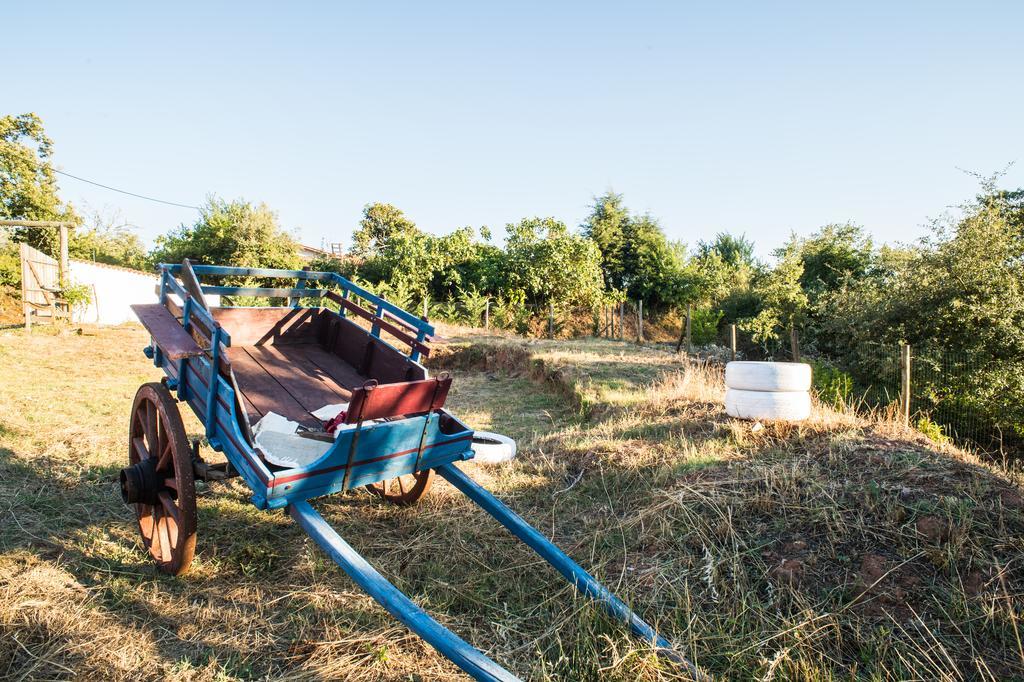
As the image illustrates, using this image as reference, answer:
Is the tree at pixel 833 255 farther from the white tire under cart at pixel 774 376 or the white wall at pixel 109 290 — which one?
the white wall at pixel 109 290

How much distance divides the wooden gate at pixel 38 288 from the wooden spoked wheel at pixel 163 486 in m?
11.5

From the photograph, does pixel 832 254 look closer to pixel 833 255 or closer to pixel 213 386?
pixel 833 255

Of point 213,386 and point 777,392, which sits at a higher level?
point 213,386

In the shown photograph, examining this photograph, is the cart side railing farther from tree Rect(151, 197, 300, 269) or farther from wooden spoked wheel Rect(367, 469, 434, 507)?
tree Rect(151, 197, 300, 269)

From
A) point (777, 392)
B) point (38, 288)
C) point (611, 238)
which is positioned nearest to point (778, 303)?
point (611, 238)

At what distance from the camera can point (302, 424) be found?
3670 millimetres

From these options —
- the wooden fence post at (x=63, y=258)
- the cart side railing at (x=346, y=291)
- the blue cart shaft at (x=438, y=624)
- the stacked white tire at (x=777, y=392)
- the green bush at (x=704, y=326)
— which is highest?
the wooden fence post at (x=63, y=258)

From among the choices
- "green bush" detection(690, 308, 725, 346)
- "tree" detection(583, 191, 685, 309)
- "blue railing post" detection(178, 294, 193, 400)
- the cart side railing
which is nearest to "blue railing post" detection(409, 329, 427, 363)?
the cart side railing

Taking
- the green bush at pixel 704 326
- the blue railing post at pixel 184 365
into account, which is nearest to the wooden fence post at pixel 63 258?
the blue railing post at pixel 184 365

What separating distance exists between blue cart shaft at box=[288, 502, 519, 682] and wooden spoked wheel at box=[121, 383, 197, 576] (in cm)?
93

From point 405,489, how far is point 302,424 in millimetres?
1178

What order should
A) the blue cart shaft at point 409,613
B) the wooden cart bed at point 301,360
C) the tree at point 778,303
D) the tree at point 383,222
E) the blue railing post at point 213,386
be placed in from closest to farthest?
1. the blue cart shaft at point 409,613
2. the blue railing post at point 213,386
3. the wooden cart bed at point 301,360
4. the tree at point 778,303
5. the tree at point 383,222

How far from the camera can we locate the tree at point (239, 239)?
70.3 ft

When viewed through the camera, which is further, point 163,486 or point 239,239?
point 239,239
